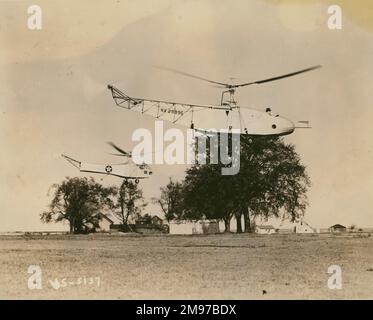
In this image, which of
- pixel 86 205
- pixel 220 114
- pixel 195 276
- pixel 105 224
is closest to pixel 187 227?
pixel 86 205

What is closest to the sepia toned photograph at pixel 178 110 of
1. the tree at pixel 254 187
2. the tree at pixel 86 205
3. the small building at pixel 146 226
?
the tree at pixel 254 187

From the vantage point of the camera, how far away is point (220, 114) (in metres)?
23.9

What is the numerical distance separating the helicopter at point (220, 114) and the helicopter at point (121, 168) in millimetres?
1886

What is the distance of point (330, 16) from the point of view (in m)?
16.6

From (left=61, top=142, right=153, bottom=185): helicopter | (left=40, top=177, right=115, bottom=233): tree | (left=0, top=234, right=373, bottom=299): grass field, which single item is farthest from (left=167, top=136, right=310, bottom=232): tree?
(left=0, top=234, right=373, bottom=299): grass field

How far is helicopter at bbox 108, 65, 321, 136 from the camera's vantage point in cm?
2062

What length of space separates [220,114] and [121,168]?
42.8 ft

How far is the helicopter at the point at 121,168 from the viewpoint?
74.9 ft

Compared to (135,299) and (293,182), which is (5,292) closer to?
(135,299)

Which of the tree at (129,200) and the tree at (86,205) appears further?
the tree at (86,205)

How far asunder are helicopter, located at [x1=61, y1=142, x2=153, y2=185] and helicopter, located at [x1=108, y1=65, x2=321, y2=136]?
1.89 meters

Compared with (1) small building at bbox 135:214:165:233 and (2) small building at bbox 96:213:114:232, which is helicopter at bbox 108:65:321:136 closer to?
(1) small building at bbox 135:214:165:233

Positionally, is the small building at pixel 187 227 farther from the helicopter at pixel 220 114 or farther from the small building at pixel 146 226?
the helicopter at pixel 220 114
